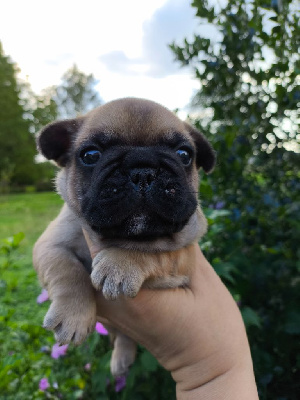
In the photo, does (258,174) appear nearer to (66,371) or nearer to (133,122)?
(133,122)

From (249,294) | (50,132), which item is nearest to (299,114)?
(249,294)

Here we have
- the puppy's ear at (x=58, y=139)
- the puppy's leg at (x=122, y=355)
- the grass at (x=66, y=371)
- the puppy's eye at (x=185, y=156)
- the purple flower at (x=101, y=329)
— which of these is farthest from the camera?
the puppy's leg at (x=122, y=355)

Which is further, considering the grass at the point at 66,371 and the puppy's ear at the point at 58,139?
the grass at the point at 66,371

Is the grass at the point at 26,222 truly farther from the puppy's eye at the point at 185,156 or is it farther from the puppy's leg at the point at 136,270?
the puppy's leg at the point at 136,270

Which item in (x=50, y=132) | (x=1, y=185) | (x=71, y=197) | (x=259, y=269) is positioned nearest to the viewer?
(x=71, y=197)

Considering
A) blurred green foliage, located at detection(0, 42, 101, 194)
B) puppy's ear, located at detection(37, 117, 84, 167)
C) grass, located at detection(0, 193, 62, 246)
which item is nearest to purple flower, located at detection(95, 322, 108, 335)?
puppy's ear, located at detection(37, 117, 84, 167)

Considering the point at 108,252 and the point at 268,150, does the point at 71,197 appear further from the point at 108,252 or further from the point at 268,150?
the point at 268,150

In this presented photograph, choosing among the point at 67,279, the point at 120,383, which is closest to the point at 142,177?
the point at 67,279

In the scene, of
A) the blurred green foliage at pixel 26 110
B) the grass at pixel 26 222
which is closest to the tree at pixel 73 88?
the blurred green foliage at pixel 26 110
